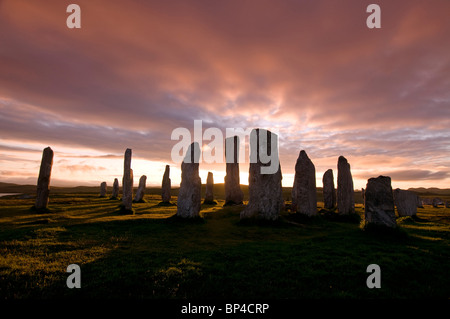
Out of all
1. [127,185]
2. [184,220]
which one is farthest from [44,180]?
[184,220]

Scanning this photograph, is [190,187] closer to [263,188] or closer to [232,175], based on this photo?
[263,188]

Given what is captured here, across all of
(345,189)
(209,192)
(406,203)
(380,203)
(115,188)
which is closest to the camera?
(380,203)

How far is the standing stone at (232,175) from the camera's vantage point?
87.7ft

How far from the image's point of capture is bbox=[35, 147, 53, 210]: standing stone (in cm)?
2164

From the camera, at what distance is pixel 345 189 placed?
19.7 metres

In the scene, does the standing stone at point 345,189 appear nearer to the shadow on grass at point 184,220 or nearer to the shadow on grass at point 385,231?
the shadow on grass at point 385,231

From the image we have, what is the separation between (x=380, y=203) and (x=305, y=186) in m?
6.67

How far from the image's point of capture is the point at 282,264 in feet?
25.5

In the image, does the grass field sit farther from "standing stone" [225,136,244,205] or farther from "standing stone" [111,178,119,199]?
"standing stone" [111,178,119,199]

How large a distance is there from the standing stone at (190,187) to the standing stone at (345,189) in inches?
463

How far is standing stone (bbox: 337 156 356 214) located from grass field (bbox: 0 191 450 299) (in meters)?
6.69
